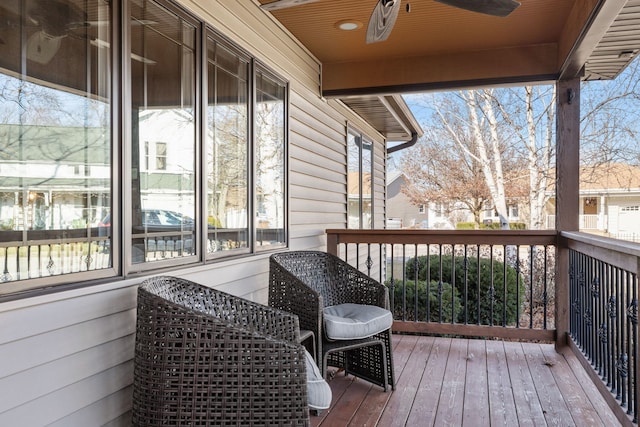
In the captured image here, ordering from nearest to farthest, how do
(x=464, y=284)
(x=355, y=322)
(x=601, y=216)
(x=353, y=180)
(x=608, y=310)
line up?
(x=608, y=310) < (x=355, y=322) < (x=464, y=284) < (x=353, y=180) < (x=601, y=216)

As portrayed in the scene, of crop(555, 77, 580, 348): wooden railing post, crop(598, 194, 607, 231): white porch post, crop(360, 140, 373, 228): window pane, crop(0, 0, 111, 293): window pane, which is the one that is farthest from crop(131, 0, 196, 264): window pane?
crop(598, 194, 607, 231): white porch post

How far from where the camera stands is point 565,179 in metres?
3.87

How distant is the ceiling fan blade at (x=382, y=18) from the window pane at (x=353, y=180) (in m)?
3.60

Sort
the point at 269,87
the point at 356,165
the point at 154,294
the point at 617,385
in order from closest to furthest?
the point at 154,294 < the point at 617,385 < the point at 269,87 < the point at 356,165

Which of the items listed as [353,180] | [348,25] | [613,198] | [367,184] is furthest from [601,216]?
[348,25]

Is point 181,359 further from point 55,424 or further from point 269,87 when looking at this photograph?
point 269,87

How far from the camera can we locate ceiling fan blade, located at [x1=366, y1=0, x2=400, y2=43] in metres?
2.46

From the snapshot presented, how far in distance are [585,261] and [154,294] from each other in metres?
2.82

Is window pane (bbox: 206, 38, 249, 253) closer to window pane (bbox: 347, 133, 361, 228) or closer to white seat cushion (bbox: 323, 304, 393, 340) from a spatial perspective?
white seat cushion (bbox: 323, 304, 393, 340)

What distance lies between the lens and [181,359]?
5.95ft

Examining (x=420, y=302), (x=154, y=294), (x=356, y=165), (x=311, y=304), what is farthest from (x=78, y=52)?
(x=356, y=165)

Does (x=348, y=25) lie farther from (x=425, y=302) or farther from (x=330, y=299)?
(x=425, y=302)

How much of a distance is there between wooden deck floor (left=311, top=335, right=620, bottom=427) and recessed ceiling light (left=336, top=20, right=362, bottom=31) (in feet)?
8.44

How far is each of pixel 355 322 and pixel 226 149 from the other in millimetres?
1328
